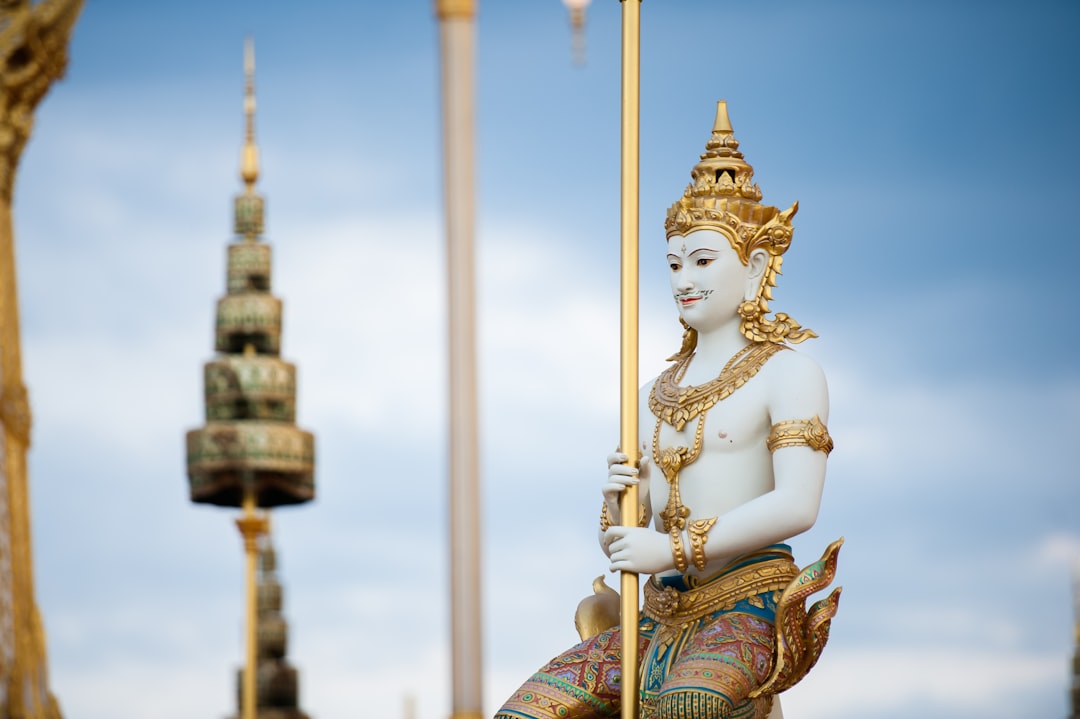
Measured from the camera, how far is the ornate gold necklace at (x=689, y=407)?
5543 mm

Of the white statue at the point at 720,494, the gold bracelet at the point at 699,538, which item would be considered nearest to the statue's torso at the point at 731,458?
the white statue at the point at 720,494

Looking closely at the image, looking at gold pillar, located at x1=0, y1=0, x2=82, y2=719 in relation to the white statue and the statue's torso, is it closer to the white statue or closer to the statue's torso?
the white statue

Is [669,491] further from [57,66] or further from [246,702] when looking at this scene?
[246,702]

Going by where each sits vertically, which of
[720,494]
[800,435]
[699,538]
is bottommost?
[699,538]

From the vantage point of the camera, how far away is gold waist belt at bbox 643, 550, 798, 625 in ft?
17.9

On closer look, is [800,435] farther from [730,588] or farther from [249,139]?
[249,139]

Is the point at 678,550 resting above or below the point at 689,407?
below

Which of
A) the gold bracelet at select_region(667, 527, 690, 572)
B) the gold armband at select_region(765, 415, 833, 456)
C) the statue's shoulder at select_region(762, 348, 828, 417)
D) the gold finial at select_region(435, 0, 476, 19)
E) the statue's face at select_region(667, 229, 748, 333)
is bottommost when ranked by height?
the gold bracelet at select_region(667, 527, 690, 572)

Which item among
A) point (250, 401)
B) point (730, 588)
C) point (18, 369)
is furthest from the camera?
point (250, 401)

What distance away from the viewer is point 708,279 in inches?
223

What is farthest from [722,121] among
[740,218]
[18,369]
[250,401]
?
[250,401]

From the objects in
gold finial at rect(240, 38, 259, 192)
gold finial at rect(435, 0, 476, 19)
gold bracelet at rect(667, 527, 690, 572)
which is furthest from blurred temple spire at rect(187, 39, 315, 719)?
gold finial at rect(435, 0, 476, 19)

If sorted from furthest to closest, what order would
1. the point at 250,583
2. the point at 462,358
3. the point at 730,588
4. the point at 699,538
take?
the point at 250,583 < the point at 730,588 < the point at 699,538 < the point at 462,358

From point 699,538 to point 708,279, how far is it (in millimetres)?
747
